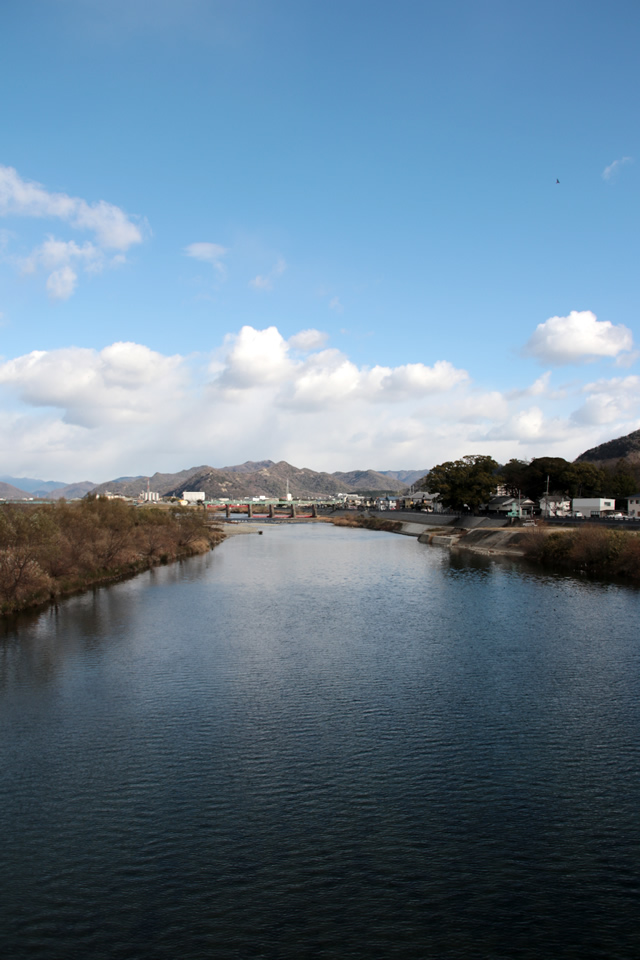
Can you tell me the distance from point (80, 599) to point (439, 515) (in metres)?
105

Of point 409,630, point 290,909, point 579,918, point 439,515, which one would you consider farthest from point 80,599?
point 439,515

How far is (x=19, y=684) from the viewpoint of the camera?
27.4 meters

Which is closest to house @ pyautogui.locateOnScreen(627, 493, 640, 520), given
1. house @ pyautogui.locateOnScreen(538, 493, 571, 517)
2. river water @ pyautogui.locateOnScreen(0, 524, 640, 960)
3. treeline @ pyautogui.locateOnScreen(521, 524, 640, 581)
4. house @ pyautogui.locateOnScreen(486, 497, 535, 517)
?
house @ pyautogui.locateOnScreen(538, 493, 571, 517)

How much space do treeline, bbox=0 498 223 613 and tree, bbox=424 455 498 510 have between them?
55023 millimetres

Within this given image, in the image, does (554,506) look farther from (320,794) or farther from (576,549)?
(320,794)

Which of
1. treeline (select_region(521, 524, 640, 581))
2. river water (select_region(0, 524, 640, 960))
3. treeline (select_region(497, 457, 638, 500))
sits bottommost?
river water (select_region(0, 524, 640, 960))

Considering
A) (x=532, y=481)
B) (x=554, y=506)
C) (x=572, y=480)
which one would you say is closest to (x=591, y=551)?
(x=554, y=506)

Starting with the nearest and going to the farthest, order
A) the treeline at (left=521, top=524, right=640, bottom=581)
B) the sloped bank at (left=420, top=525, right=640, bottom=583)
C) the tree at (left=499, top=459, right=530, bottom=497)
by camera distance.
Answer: the treeline at (left=521, top=524, right=640, bottom=581), the sloped bank at (left=420, top=525, right=640, bottom=583), the tree at (left=499, top=459, right=530, bottom=497)

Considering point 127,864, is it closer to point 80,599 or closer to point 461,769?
point 461,769

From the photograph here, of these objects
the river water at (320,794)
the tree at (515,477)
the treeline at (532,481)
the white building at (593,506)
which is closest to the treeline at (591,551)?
the river water at (320,794)

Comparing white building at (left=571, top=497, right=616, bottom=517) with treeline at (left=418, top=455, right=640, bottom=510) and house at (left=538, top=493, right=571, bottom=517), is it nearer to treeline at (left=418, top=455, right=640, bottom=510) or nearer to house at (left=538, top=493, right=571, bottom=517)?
house at (left=538, top=493, right=571, bottom=517)

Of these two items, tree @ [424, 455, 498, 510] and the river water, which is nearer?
the river water

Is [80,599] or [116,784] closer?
[116,784]

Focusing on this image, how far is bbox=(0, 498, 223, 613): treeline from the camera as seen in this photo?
141 feet
